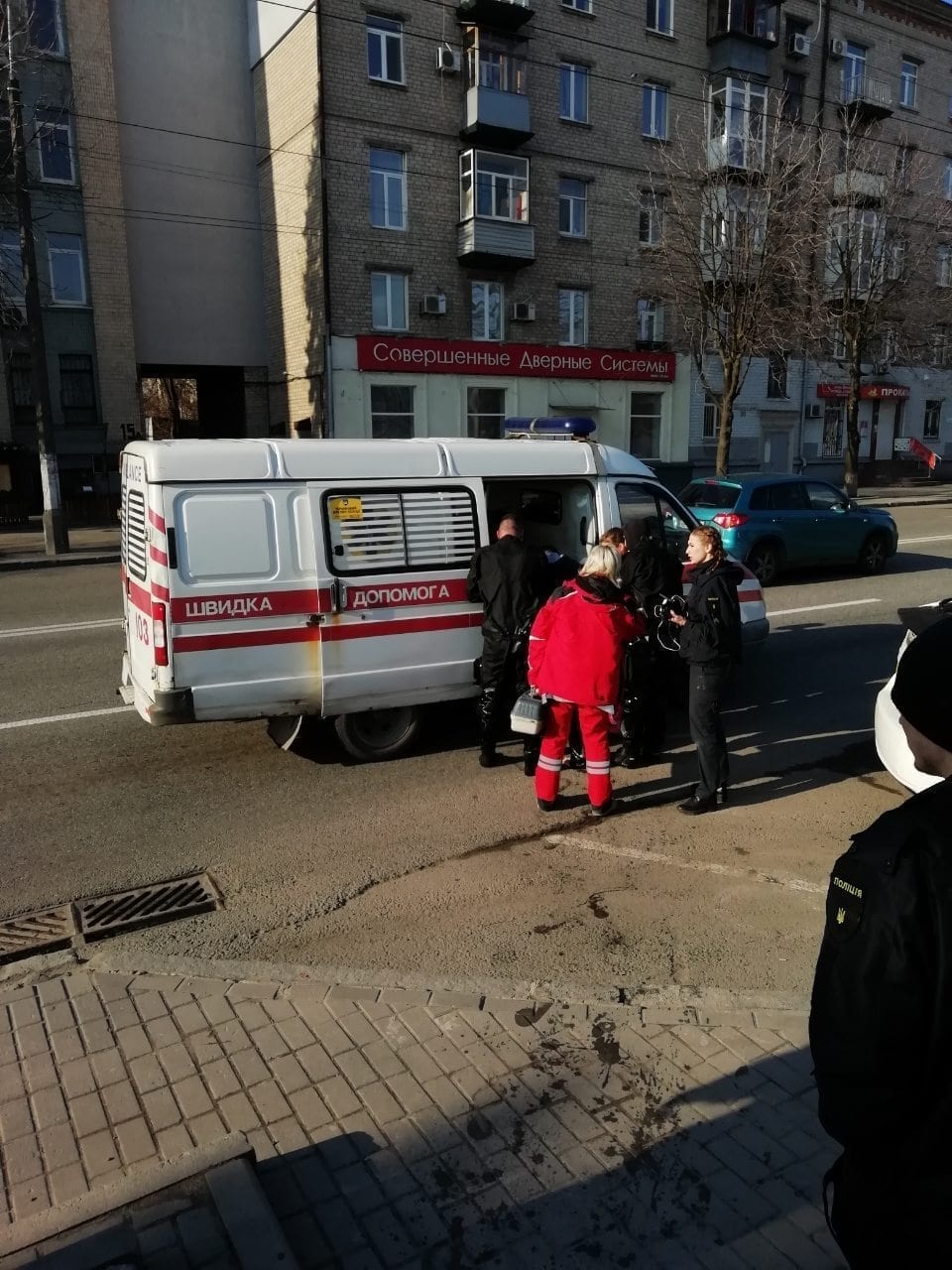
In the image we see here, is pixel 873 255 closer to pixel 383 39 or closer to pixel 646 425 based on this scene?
pixel 646 425

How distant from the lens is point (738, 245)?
23.2 m

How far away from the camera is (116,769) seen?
254 inches

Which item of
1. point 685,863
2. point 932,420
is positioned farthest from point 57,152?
point 932,420

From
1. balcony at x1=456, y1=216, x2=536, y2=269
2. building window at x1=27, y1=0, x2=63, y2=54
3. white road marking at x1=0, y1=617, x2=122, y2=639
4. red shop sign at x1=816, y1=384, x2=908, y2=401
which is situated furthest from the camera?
red shop sign at x1=816, y1=384, x2=908, y2=401

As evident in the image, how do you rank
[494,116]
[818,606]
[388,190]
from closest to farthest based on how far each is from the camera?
[818,606]
[388,190]
[494,116]

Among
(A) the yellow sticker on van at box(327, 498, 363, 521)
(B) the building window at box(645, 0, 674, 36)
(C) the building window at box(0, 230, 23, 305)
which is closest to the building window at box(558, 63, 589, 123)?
(B) the building window at box(645, 0, 674, 36)

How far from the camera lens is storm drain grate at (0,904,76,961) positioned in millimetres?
4266

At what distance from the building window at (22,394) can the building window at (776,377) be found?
2387 centimetres

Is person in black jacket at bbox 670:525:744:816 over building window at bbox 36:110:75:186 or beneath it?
beneath

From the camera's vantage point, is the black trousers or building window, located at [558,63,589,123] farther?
building window, located at [558,63,589,123]

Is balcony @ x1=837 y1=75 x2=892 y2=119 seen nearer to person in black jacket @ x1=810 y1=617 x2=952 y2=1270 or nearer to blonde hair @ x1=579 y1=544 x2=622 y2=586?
blonde hair @ x1=579 y1=544 x2=622 y2=586

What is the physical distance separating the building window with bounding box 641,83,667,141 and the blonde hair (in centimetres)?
2821

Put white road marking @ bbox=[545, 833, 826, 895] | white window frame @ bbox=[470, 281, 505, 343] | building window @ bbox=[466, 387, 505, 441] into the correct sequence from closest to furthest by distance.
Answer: white road marking @ bbox=[545, 833, 826, 895]
white window frame @ bbox=[470, 281, 505, 343]
building window @ bbox=[466, 387, 505, 441]

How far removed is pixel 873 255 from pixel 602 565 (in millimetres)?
25161
